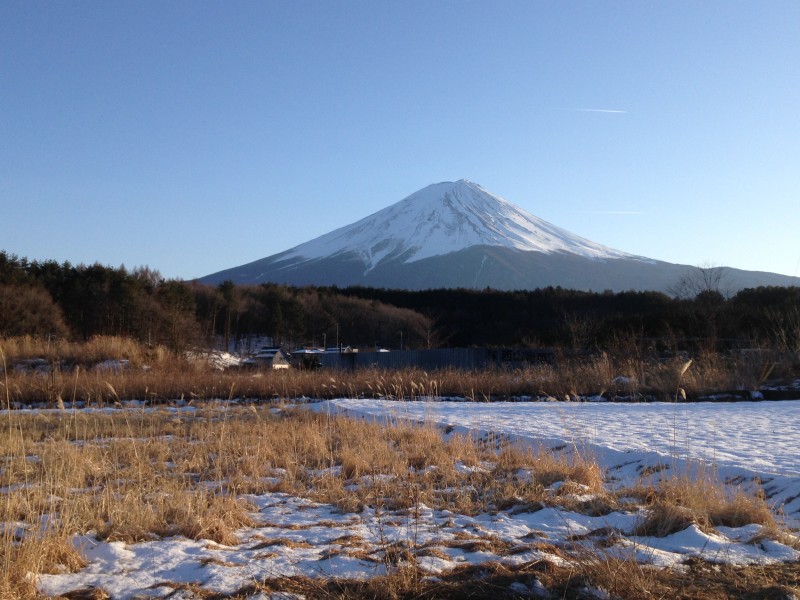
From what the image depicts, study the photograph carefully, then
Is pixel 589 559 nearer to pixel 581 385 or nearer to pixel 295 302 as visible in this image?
pixel 581 385

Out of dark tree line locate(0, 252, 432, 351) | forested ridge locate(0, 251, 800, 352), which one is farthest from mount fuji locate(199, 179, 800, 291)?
dark tree line locate(0, 252, 432, 351)

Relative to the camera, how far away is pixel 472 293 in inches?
2142

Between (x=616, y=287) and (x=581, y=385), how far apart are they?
230 ft

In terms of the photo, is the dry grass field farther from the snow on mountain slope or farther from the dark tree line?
the snow on mountain slope

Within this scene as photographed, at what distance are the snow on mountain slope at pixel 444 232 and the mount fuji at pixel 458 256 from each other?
6.3 inches

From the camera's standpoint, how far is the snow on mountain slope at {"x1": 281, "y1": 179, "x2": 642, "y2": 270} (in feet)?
322

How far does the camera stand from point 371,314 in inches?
1871

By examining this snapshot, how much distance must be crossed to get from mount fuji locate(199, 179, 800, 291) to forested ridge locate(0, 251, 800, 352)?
27.0 metres

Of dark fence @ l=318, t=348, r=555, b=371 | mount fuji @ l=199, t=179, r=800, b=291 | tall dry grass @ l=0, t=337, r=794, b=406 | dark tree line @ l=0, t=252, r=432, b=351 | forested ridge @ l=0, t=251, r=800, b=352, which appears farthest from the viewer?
mount fuji @ l=199, t=179, r=800, b=291

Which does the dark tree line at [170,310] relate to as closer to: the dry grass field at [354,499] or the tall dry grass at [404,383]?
the tall dry grass at [404,383]

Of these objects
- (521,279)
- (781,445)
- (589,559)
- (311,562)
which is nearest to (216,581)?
(311,562)

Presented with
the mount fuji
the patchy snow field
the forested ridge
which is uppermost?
the mount fuji

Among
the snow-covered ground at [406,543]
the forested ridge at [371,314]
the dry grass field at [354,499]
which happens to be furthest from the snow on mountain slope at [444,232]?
the snow-covered ground at [406,543]

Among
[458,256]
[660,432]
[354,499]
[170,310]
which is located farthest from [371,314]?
[458,256]
